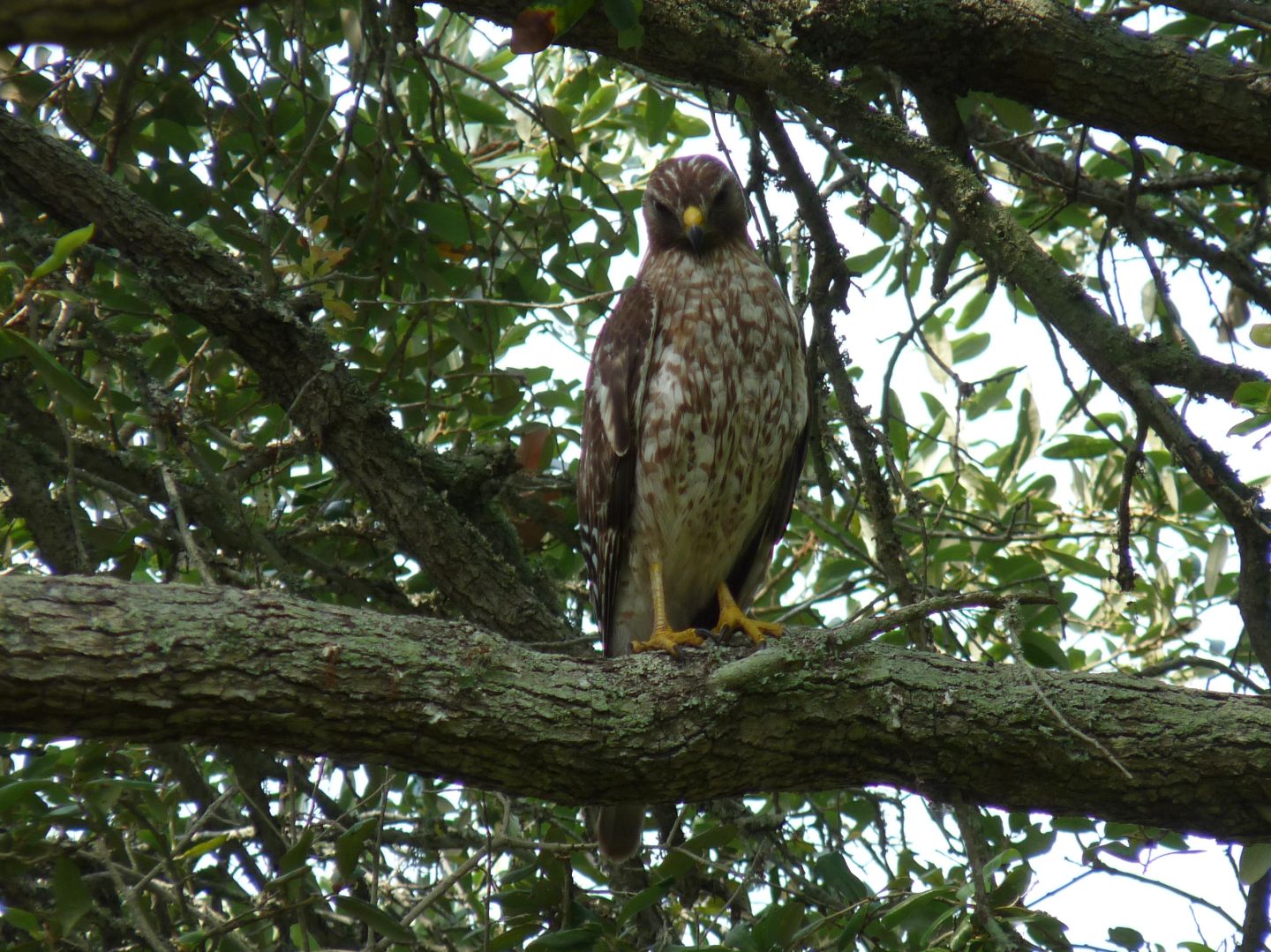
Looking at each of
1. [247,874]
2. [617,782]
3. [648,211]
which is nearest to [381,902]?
[247,874]

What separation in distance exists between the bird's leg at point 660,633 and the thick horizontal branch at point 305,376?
1.07 ft

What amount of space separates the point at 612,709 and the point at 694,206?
2511mm

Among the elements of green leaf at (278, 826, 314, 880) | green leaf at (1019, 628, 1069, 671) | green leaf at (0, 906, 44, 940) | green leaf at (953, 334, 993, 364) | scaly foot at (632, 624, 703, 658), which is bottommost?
green leaf at (0, 906, 44, 940)

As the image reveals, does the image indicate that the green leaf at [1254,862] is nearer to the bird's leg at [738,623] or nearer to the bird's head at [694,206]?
the bird's leg at [738,623]

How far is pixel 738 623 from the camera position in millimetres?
4105

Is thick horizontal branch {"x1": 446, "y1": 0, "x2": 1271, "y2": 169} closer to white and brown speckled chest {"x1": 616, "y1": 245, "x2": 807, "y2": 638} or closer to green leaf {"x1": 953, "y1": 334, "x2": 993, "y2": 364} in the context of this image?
white and brown speckled chest {"x1": 616, "y1": 245, "x2": 807, "y2": 638}

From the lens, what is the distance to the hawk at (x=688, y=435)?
4141 mm

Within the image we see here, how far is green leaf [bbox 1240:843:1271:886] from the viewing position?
283 cm

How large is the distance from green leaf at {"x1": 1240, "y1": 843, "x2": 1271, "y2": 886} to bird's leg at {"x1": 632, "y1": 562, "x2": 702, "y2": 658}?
4.96 ft

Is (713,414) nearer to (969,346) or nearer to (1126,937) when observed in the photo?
(969,346)

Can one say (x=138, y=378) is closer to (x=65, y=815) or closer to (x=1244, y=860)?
(x=65, y=815)

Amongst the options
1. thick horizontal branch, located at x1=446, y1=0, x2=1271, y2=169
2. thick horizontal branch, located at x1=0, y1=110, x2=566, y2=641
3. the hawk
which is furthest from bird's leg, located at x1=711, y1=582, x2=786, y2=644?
thick horizontal branch, located at x1=446, y1=0, x2=1271, y2=169

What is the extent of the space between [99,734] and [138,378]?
1.49 m

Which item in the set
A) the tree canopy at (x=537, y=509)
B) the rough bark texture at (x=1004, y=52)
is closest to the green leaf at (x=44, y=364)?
the tree canopy at (x=537, y=509)
